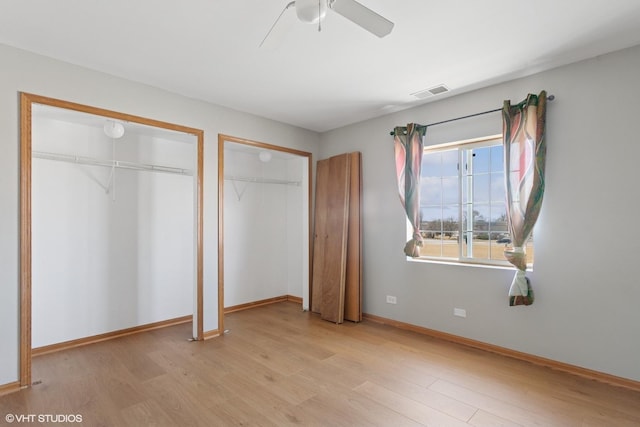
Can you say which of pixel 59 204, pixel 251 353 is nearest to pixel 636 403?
pixel 251 353

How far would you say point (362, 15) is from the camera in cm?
173

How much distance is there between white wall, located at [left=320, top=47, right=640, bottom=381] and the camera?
2498 millimetres

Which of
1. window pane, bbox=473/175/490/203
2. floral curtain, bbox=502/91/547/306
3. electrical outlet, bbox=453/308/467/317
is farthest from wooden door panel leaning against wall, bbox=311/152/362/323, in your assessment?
floral curtain, bbox=502/91/547/306

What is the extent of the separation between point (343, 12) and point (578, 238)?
8.60 feet

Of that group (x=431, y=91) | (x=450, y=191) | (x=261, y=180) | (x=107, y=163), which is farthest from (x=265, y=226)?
(x=431, y=91)

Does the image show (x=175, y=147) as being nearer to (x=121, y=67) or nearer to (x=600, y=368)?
(x=121, y=67)

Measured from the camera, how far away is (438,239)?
12.3ft

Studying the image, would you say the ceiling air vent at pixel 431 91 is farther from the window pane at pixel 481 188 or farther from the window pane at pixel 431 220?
the window pane at pixel 431 220

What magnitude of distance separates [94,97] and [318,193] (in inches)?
111

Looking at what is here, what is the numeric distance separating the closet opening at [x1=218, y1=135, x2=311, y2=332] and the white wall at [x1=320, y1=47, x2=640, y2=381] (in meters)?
2.24

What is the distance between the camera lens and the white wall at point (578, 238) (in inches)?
98.3

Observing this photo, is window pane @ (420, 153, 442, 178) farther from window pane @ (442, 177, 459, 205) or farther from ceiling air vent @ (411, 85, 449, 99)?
ceiling air vent @ (411, 85, 449, 99)

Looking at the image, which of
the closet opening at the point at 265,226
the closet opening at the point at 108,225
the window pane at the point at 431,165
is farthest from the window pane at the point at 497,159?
the closet opening at the point at 108,225

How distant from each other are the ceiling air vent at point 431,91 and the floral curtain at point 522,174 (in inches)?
23.9
